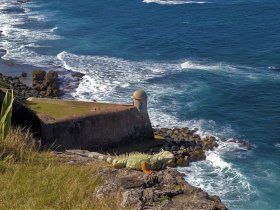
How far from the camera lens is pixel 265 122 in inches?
1154

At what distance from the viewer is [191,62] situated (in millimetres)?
40344

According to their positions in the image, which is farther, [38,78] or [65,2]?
[65,2]

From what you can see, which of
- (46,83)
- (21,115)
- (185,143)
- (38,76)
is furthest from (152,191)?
(38,76)

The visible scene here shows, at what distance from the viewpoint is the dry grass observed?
22.1 feet

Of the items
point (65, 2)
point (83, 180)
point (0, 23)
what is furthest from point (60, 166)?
point (65, 2)

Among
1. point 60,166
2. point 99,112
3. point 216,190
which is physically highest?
point 60,166

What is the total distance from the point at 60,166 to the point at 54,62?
112 ft

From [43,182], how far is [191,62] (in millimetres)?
33700

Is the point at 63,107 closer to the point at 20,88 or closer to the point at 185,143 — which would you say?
the point at 185,143

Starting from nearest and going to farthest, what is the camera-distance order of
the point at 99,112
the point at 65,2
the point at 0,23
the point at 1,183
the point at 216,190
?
1. the point at 1,183
2. the point at 216,190
3. the point at 99,112
4. the point at 0,23
5. the point at 65,2

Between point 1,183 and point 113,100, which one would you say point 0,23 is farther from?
point 1,183

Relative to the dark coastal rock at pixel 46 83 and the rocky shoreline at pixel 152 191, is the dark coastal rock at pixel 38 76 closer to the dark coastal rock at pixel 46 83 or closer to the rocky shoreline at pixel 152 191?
the dark coastal rock at pixel 46 83

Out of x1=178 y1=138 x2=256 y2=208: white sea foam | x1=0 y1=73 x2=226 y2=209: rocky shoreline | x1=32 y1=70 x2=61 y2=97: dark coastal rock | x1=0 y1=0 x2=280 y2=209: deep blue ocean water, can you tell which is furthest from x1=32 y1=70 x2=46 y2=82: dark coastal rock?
x1=0 y1=73 x2=226 y2=209: rocky shoreline

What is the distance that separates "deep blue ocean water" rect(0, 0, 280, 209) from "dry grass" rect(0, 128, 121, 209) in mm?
13023
